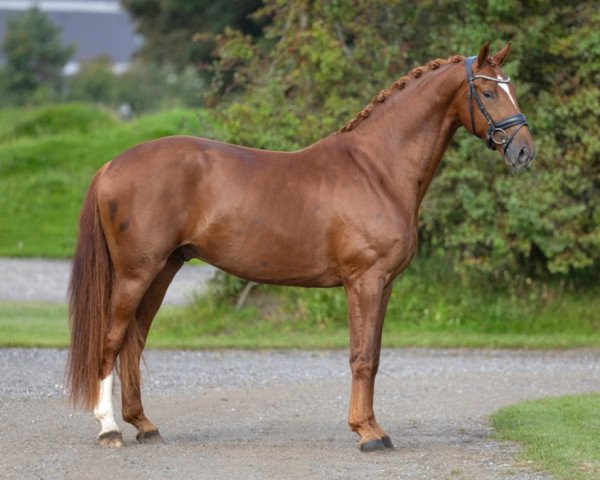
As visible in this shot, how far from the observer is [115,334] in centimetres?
775

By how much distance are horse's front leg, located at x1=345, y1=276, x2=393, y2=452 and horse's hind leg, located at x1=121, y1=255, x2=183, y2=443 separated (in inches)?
50.2

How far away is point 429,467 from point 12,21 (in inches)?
1317

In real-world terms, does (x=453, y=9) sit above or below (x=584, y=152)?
above

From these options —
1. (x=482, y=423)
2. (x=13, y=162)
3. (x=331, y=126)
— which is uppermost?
(x=331, y=126)

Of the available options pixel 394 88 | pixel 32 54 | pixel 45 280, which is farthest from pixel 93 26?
pixel 394 88

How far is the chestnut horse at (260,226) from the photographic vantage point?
25.3 ft

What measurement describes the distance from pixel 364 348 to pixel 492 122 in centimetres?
170

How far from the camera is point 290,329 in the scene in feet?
45.1

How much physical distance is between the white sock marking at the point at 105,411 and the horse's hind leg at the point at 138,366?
0.18 m

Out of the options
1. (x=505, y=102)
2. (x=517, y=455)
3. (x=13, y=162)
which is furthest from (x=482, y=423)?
(x=13, y=162)

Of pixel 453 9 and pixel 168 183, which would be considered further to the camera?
pixel 453 9

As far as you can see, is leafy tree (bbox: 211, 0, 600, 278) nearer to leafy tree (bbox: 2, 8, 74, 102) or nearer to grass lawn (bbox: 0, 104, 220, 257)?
grass lawn (bbox: 0, 104, 220, 257)

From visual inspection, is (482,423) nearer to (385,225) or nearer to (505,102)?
(385,225)

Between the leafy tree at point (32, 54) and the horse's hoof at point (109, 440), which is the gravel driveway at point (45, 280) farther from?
the leafy tree at point (32, 54)
